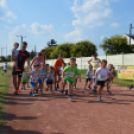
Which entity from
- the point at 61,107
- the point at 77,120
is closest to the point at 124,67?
the point at 61,107

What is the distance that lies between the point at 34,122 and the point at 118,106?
9.42ft

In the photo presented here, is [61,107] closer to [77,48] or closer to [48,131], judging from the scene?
[48,131]

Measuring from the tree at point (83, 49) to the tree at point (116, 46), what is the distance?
35.8 ft

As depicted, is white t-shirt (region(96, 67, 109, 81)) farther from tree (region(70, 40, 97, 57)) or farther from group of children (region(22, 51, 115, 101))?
tree (region(70, 40, 97, 57))

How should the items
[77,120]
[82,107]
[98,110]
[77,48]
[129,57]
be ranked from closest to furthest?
[77,120] < [98,110] < [82,107] < [129,57] < [77,48]

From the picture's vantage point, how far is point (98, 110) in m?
4.96

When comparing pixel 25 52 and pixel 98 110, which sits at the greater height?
pixel 25 52

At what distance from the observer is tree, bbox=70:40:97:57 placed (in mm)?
53844

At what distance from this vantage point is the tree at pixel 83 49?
53844mm

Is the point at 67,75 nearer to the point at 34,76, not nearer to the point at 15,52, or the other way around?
the point at 34,76

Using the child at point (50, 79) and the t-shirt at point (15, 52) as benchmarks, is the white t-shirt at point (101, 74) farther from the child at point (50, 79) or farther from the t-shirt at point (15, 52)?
the t-shirt at point (15, 52)

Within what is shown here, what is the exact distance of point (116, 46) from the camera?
42844 millimetres

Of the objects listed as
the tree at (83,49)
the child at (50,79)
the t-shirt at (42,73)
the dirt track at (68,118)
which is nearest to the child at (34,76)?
the t-shirt at (42,73)

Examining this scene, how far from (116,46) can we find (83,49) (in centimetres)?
1324
